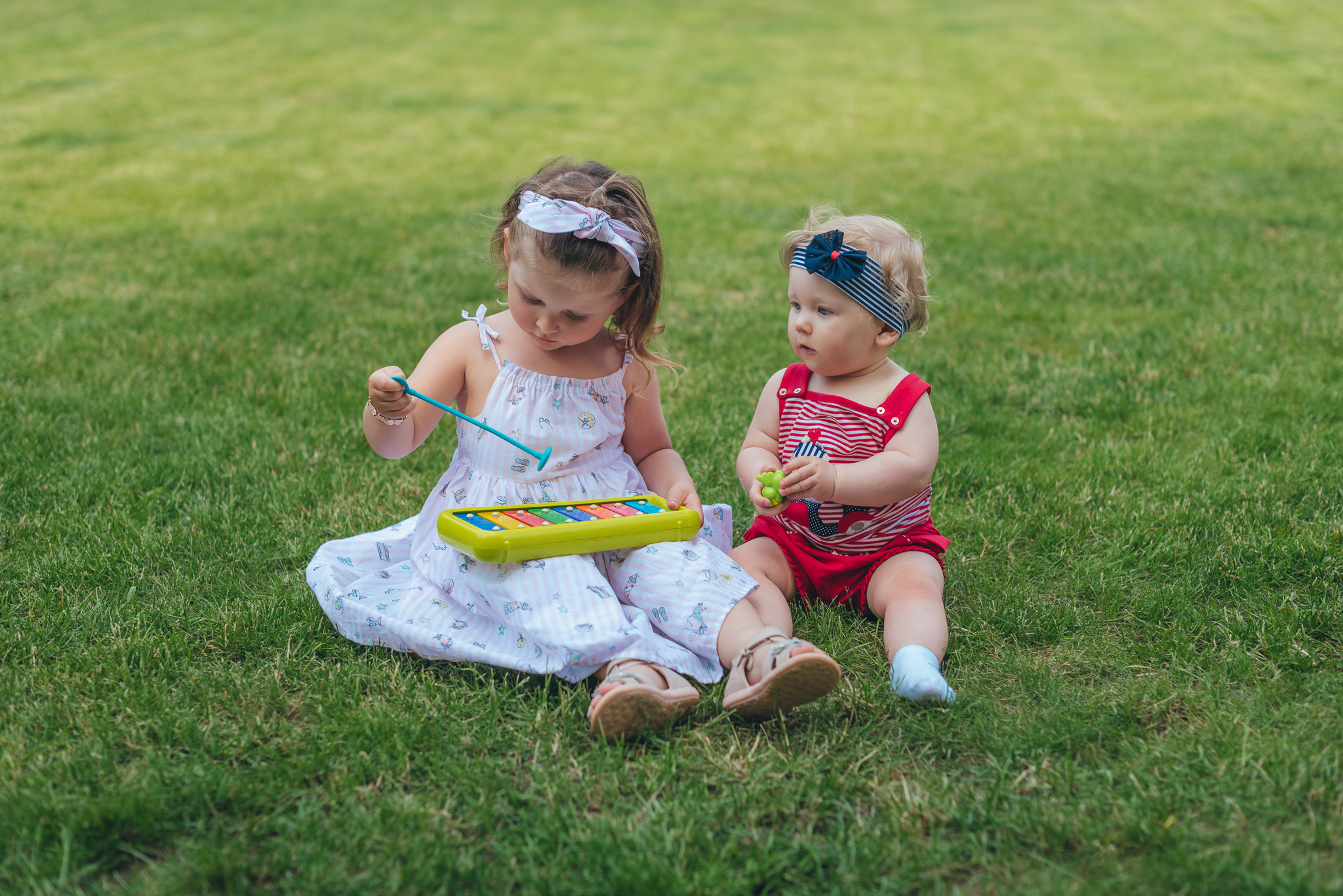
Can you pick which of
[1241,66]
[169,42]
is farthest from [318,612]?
[169,42]

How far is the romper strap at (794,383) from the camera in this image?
2830mm

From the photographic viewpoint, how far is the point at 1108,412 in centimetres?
400

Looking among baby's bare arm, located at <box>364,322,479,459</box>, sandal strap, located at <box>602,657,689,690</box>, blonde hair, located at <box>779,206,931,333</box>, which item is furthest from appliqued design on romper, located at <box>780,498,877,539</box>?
baby's bare arm, located at <box>364,322,479,459</box>

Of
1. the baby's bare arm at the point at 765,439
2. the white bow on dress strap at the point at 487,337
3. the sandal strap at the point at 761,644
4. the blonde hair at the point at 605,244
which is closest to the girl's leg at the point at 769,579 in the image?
the baby's bare arm at the point at 765,439

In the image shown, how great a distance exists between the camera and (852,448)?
2721mm

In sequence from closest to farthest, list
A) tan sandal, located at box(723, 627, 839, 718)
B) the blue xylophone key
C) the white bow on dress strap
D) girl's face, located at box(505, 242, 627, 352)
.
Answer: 1. tan sandal, located at box(723, 627, 839, 718)
2. the blue xylophone key
3. girl's face, located at box(505, 242, 627, 352)
4. the white bow on dress strap

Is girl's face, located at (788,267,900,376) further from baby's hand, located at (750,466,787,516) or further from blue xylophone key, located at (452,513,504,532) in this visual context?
blue xylophone key, located at (452,513,504,532)

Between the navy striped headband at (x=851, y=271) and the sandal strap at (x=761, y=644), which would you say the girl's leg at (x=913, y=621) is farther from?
the navy striped headband at (x=851, y=271)

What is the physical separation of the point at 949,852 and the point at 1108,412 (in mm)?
2543

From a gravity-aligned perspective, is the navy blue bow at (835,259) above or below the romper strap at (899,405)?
above

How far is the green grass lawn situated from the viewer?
6.17ft

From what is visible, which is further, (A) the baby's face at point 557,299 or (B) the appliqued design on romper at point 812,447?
(B) the appliqued design on romper at point 812,447

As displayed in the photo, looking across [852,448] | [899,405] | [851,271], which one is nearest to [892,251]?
[851,271]

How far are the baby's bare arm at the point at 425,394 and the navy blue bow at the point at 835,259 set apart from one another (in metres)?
0.87
